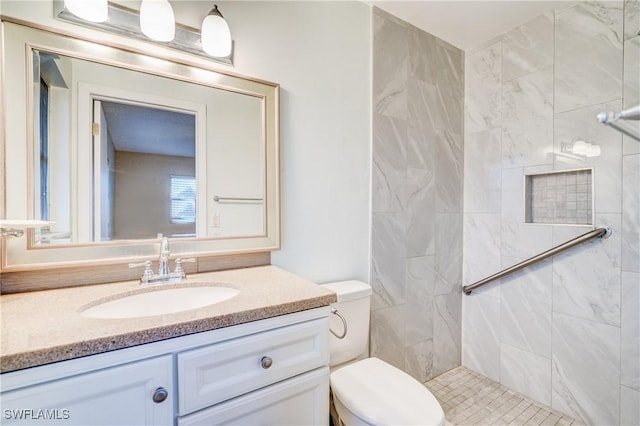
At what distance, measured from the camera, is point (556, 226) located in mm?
1700

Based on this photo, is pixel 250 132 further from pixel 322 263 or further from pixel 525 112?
pixel 525 112

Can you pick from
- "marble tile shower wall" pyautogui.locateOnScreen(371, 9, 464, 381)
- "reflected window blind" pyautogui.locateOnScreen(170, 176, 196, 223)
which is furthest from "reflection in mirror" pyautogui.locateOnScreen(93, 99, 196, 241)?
"marble tile shower wall" pyautogui.locateOnScreen(371, 9, 464, 381)

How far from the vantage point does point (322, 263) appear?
1572 mm

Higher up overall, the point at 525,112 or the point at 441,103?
the point at 441,103

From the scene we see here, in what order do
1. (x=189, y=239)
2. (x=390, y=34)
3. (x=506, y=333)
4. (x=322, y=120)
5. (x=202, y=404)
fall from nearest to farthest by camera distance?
(x=202, y=404)
(x=189, y=239)
(x=322, y=120)
(x=390, y=34)
(x=506, y=333)

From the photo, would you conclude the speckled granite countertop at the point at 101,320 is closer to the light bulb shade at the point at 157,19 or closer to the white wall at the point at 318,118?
the white wall at the point at 318,118

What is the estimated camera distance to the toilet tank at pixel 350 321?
141cm

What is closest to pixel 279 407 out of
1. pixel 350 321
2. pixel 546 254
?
pixel 350 321

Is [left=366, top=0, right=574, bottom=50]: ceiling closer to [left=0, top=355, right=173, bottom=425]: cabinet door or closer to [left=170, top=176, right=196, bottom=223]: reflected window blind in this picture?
[left=170, top=176, right=196, bottom=223]: reflected window blind

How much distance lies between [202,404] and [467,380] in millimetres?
1934

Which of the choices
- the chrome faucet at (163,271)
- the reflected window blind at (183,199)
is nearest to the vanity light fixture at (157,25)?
the reflected window blind at (183,199)

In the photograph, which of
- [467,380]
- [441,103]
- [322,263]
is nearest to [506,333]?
[467,380]

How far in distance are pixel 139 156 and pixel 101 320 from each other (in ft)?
2.19

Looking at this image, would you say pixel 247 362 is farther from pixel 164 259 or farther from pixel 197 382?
pixel 164 259
